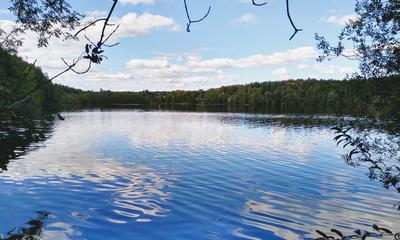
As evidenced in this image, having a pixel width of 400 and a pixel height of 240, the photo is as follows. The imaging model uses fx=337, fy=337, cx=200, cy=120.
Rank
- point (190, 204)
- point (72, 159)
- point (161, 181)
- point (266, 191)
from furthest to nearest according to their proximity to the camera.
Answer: point (72, 159) → point (161, 181) → point (266, 191) → point (190, 204)

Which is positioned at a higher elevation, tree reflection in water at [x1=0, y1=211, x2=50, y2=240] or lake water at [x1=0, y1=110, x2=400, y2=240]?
lake water at [x1=0, y1=110, x2=400, y2=240]

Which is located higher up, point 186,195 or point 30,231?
point 186,195

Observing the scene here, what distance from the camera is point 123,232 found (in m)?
13.1

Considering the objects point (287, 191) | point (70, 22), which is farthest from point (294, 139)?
point (70, 22)

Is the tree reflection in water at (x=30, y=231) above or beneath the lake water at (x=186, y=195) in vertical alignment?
beneath

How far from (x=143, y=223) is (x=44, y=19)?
10155 millimetres

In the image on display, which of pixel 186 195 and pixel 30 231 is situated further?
pixel 186 195

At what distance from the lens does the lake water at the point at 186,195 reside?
13711 millimetres

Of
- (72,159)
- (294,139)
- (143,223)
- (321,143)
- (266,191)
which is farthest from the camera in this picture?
(294,139)

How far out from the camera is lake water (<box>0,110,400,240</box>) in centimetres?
1371

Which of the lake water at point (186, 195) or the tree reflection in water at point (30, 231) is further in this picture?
the lake water at point (186, 195)

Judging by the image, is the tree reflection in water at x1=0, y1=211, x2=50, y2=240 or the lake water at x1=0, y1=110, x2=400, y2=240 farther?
the lake water at x1=0, y1=110, x2=400, y2=240

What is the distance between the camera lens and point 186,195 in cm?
1830

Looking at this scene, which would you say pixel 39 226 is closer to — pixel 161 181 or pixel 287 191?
pixel 161 181
